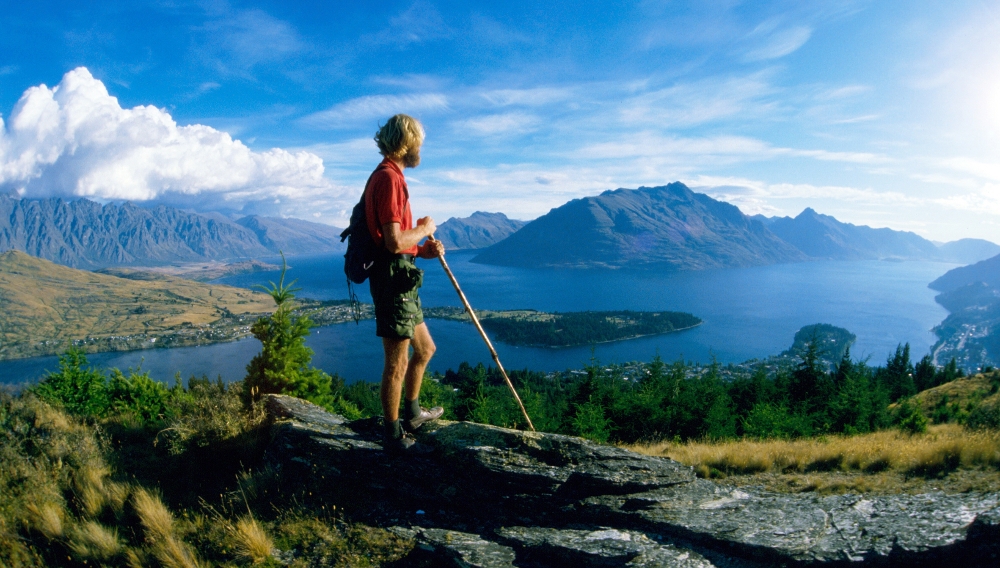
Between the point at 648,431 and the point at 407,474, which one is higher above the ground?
the point at 407,474

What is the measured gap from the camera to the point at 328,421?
5664 mm

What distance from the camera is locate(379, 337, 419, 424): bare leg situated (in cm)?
425

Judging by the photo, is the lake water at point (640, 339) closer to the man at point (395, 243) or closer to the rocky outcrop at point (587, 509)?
the rocky outcrop at point (587, 509)

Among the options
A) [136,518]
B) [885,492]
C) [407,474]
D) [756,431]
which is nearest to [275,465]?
[136,518]

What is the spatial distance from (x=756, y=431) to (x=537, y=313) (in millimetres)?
93237

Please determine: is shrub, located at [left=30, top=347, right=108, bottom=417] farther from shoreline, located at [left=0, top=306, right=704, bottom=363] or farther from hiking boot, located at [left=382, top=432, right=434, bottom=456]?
shoreline, located at [left=0, top=306, right=704, bottom=363]

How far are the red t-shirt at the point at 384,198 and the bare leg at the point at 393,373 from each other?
0.92 m

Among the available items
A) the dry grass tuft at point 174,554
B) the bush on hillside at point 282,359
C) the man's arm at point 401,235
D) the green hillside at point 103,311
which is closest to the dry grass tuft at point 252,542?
the dry grass tuft at point 174,554

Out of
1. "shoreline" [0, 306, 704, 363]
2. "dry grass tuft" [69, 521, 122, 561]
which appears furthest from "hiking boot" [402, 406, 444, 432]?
"shoreline" [0, 306, 704, 363]

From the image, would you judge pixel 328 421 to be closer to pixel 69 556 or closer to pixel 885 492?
pixel 69 556

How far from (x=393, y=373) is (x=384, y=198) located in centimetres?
169

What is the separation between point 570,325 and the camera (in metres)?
90.0

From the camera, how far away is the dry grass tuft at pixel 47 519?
14.8 ft

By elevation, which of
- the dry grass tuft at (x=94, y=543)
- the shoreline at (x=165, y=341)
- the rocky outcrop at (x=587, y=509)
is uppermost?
the rocky outcrop at (x=587, y=509)
